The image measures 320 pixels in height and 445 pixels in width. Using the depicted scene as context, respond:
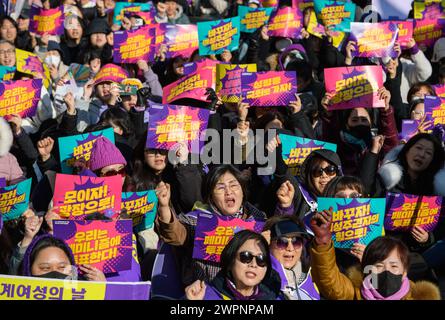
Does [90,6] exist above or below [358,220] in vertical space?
above

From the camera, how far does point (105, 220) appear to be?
517 centimetres

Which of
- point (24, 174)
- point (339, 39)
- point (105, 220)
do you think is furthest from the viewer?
point (339, 39)

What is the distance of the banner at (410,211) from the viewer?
227 inches

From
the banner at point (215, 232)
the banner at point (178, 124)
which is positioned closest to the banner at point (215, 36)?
the banner at point (178, 124)

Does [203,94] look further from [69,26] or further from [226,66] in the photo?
[69,26]

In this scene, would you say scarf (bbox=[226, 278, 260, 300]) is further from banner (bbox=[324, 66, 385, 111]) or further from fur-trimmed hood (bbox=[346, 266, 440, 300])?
banner (bbox=[324, 66, 385, 111])

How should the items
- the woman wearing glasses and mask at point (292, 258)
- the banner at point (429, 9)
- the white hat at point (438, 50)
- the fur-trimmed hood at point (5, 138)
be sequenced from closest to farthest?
the woman wearing glasses and mask at point (292, 258)
the fur-trimmed hood at point (5, 138)
the white hat at point (438, 50)
the banner at point (429, 9)

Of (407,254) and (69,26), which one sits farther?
(69,26)

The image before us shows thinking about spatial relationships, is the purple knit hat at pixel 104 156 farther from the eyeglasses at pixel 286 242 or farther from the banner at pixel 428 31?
the banner at pixel 428 31

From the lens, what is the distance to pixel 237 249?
460cm

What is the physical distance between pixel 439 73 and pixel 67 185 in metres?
4.18

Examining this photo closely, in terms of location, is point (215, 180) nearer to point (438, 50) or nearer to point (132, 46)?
point (132, 46)

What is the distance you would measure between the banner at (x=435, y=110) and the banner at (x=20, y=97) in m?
3.15

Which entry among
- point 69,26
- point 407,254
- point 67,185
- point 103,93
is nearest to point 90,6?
point 69,26
